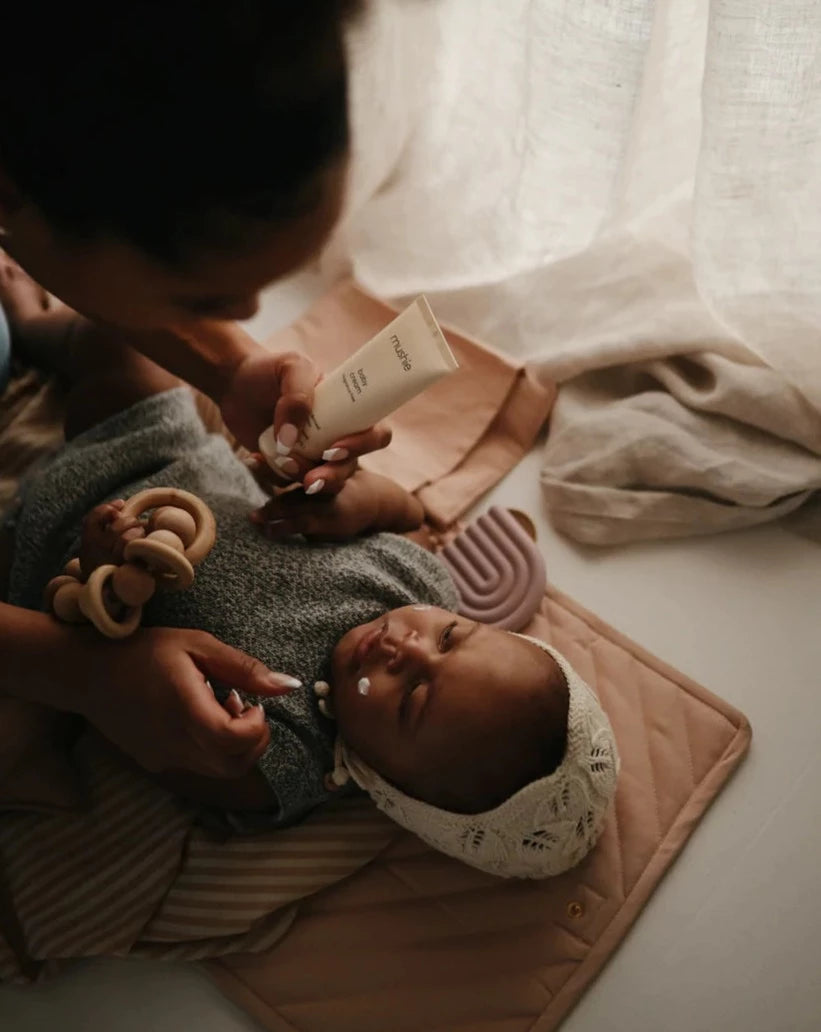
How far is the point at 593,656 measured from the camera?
957 millimetres

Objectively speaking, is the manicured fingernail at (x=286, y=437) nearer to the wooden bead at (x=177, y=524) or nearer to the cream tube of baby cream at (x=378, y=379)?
the cream tube of baby cream at (x=378, y=379)

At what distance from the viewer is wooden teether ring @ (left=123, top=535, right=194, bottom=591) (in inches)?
27.8

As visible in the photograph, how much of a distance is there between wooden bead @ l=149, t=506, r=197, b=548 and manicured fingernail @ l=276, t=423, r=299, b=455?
115 mm

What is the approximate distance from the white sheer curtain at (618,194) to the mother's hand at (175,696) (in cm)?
34

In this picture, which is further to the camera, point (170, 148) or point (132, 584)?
point (132, 584)

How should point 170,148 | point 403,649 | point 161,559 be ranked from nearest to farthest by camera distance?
point 170,148
point 161,559
point 403,649

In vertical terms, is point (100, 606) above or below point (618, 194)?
below

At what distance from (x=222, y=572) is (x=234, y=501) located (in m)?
0.08

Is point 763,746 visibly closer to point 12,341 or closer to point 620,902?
point 620,902

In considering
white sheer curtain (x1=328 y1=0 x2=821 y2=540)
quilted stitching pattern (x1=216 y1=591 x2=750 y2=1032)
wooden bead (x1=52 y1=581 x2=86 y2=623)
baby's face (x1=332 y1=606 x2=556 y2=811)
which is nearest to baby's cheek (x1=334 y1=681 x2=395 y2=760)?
baby's face (x1=332 y1=606 x2=556 y2=811)

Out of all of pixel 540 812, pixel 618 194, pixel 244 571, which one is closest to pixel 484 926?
pixel 540 812

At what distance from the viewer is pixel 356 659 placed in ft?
2.74

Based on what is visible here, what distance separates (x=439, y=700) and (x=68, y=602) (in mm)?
295

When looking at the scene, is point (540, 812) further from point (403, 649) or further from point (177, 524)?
point (177, 524)
